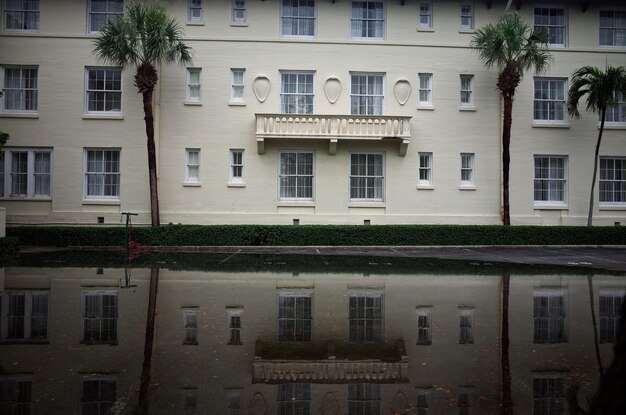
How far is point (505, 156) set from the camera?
2417cm

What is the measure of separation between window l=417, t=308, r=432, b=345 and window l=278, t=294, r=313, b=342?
158cm

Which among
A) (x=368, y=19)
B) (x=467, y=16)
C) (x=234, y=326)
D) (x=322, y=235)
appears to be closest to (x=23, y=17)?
(x=368, y=19)

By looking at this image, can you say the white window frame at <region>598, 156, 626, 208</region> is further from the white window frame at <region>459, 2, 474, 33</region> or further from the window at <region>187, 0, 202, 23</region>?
the window at <region>187, 0, 202, 23</region>

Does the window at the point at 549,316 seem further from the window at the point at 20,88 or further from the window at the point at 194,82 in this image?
the window at the point at 20,88

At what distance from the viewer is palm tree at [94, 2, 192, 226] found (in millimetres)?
21578

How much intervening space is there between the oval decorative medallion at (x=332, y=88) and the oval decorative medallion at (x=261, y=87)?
273cm

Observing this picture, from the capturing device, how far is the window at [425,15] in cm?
2564

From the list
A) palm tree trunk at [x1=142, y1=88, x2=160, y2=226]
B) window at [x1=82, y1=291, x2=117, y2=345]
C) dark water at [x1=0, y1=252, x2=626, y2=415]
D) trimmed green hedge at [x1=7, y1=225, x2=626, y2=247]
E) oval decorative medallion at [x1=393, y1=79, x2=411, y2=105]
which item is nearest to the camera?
dark water at [x1=0, y1=252, x2=626, y2=415]

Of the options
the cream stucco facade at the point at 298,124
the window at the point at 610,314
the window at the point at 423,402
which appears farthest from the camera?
the cream stucco facade at the point at 298,124

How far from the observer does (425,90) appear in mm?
25359

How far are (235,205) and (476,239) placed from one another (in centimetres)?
1096

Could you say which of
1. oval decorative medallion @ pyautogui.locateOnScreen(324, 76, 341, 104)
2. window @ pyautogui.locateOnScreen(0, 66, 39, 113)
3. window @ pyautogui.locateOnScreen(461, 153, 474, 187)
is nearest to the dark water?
window @ pyautogui.locateOnScreen(461, 153, 474, 187)

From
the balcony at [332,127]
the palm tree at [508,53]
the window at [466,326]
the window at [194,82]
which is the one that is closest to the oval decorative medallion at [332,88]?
the balcony at [332,127]

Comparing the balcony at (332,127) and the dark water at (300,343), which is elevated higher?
the balcony at (332,127)
